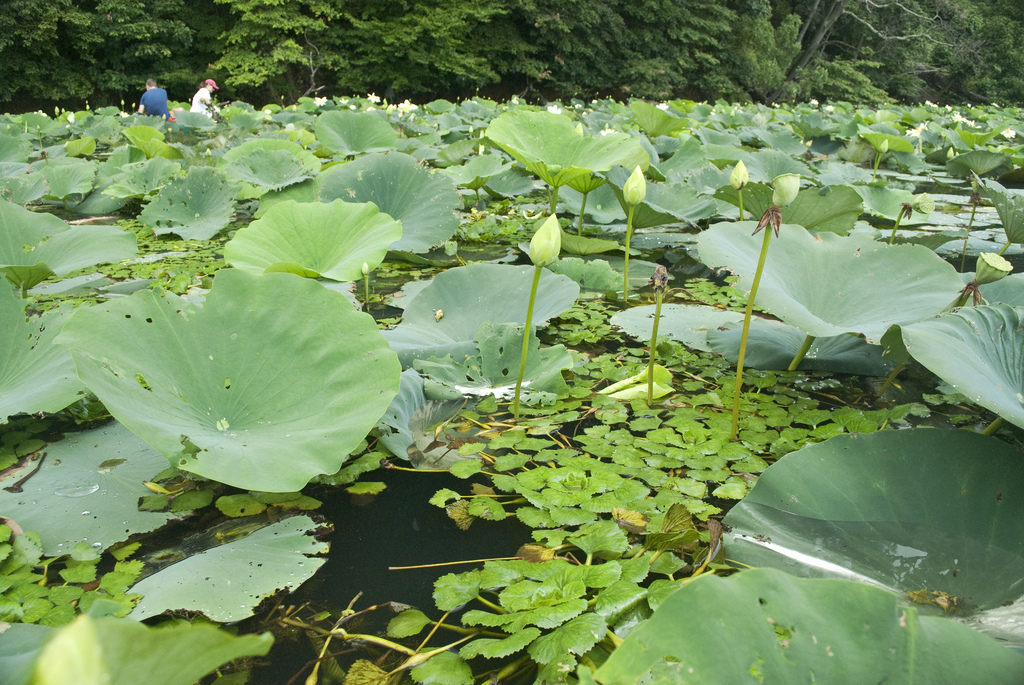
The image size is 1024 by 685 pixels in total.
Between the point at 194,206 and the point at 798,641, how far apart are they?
120 inches

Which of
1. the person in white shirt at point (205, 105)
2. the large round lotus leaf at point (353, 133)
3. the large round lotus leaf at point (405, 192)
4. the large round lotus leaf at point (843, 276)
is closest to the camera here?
the large round lotus leaf at point (843, 276)

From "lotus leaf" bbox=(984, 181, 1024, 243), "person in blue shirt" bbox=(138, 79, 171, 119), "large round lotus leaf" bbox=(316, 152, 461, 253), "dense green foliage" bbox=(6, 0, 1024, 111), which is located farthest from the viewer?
"dense green foliage" bbox=(6, 0, 1024, 111)

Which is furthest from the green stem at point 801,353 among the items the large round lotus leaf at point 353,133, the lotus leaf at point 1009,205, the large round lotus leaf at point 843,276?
the large round lotus leaf at point 353,133

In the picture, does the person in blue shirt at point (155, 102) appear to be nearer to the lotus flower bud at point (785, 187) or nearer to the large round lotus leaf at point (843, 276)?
the large round lotus leaf at point (843, 276)

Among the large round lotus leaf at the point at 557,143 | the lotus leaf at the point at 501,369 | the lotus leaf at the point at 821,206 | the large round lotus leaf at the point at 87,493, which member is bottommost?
the large round lotus leaf at the point at 87,493

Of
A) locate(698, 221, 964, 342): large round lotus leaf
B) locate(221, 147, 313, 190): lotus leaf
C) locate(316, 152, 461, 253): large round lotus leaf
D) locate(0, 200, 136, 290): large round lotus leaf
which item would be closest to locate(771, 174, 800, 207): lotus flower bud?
locate(698, 221, 964, 342): large round lotus leaf

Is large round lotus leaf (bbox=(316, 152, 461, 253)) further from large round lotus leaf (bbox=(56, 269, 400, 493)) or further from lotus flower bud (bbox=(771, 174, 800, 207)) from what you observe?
lotus flower bud (bbox=(771, 174, 800, 207))

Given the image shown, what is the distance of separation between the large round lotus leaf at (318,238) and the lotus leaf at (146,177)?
1.60m

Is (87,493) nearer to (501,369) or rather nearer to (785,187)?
(501,369)

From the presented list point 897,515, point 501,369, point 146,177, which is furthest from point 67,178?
point 897,515

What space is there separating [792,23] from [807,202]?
639 inches

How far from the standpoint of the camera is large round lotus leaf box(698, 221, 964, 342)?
1334mm

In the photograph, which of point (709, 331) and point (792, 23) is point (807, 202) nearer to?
point (709, 331)

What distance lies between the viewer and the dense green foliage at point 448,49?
11.6 m
